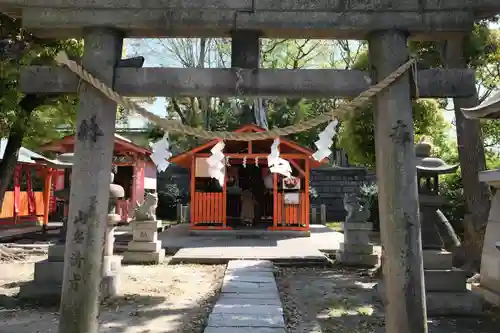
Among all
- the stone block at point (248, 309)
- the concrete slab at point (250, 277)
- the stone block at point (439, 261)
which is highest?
the stone block at point (439, 261)

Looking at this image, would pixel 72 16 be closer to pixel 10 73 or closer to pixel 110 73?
pixel 110 73

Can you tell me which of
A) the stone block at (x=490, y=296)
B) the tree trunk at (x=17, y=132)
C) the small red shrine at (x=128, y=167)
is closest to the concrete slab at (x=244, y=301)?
the stone block at (x=490, y=296)

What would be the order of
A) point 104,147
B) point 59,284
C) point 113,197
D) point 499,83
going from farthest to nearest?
point 499,83 < point 113,197 < point 59,284 < point 104,147

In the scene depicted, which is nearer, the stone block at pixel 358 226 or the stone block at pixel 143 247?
the stone block at pixel 358 226

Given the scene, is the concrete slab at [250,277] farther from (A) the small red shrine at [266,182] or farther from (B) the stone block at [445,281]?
(A) the small red shrine at [266,182]

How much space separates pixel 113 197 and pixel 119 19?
4.35 meters

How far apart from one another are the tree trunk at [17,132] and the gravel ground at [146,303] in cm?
206

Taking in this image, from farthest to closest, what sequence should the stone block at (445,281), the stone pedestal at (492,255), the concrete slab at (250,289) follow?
the stone pedestal at (492,255) < the concrete slab at (250,289) < the stone block at (445,281)

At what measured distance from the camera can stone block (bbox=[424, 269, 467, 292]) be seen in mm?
6039

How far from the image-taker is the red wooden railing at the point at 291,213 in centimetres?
1471

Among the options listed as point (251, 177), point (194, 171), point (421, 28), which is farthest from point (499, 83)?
point (421, 28)

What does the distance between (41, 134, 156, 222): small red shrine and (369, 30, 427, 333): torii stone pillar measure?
13.6m

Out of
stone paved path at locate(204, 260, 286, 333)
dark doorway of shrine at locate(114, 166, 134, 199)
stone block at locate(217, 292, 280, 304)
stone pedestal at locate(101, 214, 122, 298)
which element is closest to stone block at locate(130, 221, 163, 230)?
stone pedestal at locate(101, 214, 122, 298)

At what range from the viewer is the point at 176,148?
85.8 feet
